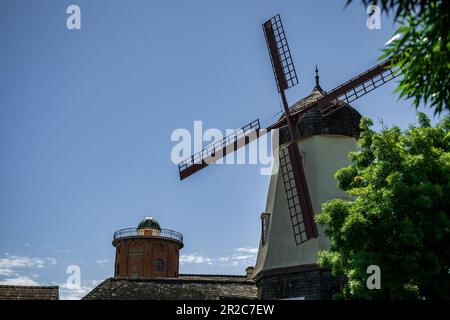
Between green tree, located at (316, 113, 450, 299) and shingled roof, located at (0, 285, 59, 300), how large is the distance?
44.7 ft

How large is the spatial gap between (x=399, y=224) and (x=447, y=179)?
185 centimetres

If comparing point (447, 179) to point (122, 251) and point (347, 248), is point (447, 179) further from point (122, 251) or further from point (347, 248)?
point (122, 251)

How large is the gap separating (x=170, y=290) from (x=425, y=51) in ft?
65.2

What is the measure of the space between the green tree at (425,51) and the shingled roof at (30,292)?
19.2 metres

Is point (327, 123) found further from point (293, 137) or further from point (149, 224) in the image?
point (149, 224)

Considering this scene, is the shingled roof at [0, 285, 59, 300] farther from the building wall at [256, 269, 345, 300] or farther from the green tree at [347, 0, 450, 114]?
the green tree at [347, 0, 450, 114]

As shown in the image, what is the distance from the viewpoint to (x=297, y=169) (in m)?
23.0

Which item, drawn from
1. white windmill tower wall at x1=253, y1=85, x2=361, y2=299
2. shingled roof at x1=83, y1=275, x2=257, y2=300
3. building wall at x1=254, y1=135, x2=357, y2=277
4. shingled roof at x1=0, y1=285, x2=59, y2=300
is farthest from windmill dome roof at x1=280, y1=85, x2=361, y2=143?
shingled roof at x1=0, y1=285, x2=59, y2=300

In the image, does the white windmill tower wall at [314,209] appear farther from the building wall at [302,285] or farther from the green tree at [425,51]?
the green tree at [425,51]

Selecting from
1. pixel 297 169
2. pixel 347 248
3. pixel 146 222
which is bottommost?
pixel 347 248

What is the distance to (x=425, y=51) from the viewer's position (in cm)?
877
